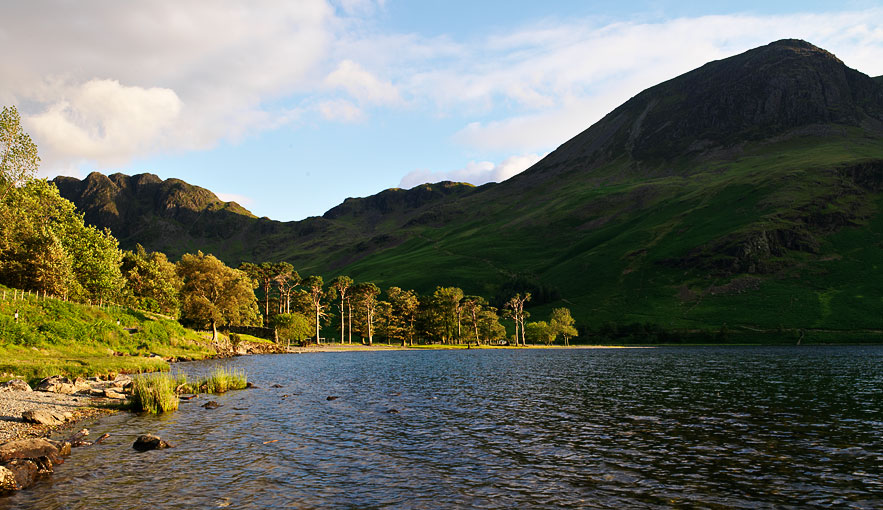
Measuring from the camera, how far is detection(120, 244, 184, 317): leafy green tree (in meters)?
116

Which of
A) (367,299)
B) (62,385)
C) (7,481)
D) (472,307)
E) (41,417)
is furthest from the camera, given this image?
(472,307)

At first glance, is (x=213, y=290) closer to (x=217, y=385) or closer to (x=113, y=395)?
(x=217, y=385)

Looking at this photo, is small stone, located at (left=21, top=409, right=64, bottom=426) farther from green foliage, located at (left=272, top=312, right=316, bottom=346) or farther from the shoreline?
green foliage, located at (left=272, top=312, right=316, bottom=346)

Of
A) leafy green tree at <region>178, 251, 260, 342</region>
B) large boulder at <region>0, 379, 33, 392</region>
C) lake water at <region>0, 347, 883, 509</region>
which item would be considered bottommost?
lake water at <region>0, 347, 883, 509</region>

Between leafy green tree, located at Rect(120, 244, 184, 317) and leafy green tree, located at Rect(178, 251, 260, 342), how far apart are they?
133 inches

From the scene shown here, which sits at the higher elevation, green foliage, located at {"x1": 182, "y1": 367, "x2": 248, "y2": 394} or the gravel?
the gravel

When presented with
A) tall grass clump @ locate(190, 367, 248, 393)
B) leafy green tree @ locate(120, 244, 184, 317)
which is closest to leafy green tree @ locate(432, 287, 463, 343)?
leafy green tree @ locate(120, 244, 184, 317)

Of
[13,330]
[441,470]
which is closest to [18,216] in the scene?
[13,330]

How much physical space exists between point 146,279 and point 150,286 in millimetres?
2535

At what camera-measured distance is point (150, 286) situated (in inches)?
4616

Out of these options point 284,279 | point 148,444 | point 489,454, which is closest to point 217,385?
point 148,444

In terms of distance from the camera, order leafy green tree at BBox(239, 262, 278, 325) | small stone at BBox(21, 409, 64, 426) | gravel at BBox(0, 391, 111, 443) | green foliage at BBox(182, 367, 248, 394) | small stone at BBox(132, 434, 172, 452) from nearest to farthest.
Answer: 1. small stone at BBox(132, 434, 172, 452)
2. gravel at BBox(0, 391, 111, 443)
3. small stone at BBox(21, 409, 64, 426)
4. green foliage at BBox(182, 367, 248, 394)
5. leafy green tree at BBox(239, 262, 278, 325)

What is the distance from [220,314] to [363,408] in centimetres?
8322

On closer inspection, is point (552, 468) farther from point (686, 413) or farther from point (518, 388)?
point (518, 388)
